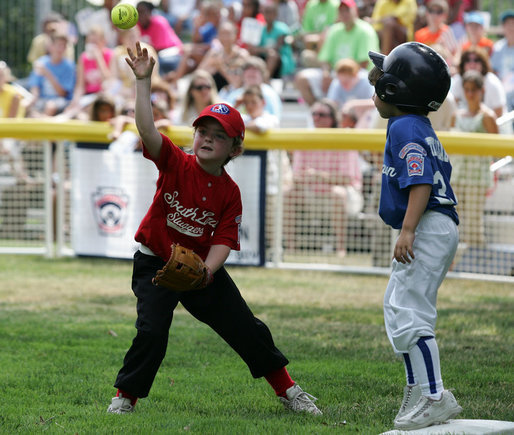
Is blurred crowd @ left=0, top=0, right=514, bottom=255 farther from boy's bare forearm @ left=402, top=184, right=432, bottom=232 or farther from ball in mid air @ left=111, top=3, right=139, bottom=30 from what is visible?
boy's bare forearm @ left=402, top=184, right=432, bottom=232

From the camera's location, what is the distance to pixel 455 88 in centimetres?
1050

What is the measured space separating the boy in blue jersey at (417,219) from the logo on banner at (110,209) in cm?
594

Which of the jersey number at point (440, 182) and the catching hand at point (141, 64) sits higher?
the catching hand at point (141, 64)

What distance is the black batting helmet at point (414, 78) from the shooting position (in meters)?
4.03

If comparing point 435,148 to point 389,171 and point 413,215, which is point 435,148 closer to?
point 389,171

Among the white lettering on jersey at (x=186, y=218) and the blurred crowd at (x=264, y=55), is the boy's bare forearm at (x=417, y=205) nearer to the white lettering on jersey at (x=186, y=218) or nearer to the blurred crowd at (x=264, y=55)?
the white lettering on jersey at (x=186, y=218)

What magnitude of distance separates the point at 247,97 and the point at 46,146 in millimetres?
2348

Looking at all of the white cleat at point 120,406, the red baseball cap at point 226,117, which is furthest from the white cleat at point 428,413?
the red baseball cap at point 226,117

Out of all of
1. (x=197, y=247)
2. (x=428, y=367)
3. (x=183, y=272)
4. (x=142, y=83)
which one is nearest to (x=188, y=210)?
(x=197, y=247)

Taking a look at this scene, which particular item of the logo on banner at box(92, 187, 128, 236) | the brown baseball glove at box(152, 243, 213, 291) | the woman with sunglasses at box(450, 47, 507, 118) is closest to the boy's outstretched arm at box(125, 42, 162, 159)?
the brown baseball glove at box(152, 243, 213, 291)

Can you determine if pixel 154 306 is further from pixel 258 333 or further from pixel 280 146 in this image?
pixel 280 146

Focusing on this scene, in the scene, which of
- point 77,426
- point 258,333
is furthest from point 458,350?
point 77,426

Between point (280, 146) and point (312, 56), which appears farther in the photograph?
point (312, 56)

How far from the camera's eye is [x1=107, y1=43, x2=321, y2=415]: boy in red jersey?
14.0 feet
